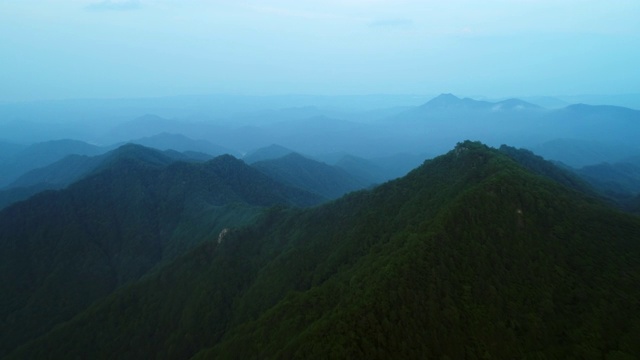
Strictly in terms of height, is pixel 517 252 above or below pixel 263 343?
above

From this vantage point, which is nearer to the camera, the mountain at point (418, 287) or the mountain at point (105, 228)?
the mountain at point (418, 287)

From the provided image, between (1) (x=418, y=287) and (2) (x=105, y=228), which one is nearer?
(1) (x=418, y=287)

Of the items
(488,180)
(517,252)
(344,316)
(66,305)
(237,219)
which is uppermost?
(488,180)

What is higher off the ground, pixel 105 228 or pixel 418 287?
pixel 418 287

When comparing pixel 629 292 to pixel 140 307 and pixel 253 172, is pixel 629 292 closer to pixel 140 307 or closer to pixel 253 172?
pixel 140 307

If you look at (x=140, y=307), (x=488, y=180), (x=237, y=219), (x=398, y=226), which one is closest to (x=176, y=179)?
(x=237, y=219)
